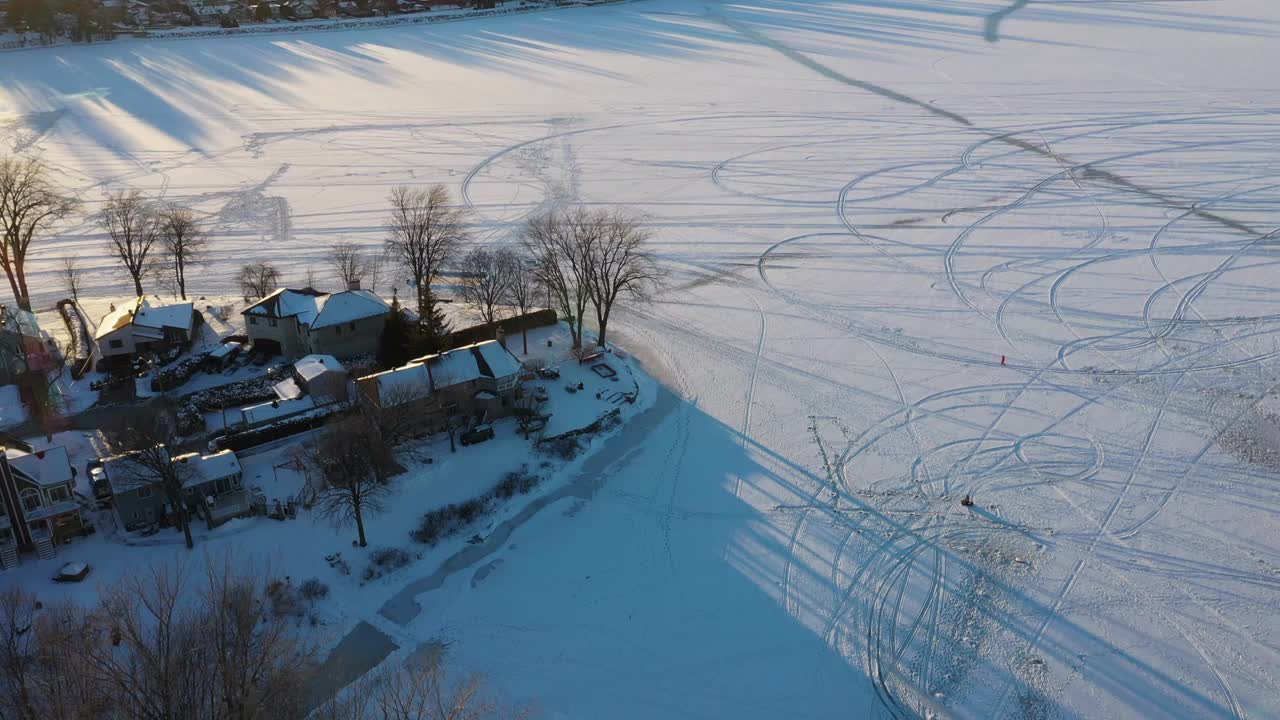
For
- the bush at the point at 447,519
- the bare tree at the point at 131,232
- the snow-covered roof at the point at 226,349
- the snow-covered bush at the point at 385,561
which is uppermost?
the bare tree at the point at 131,232

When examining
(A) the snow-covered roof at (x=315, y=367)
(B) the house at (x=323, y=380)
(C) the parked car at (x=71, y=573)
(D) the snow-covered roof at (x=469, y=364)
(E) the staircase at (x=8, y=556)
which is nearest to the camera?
(C) the parked car at (x=71, y=573)

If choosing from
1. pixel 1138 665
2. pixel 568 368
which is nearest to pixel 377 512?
pixel 568 368

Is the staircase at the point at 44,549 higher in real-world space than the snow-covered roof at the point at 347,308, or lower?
lower

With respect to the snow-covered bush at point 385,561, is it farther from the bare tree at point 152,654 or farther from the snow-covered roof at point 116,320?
the snow-covered roof at point 116,320

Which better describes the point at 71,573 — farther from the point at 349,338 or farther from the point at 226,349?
the point at 349,338

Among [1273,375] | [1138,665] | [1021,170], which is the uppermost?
[1021,170]

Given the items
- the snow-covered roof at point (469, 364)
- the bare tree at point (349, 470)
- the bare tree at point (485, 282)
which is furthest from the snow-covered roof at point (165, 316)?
the snow-covered roof at point (469, 364)

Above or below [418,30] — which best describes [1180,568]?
below

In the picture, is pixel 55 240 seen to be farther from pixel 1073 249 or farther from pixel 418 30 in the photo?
pixel 418 30
